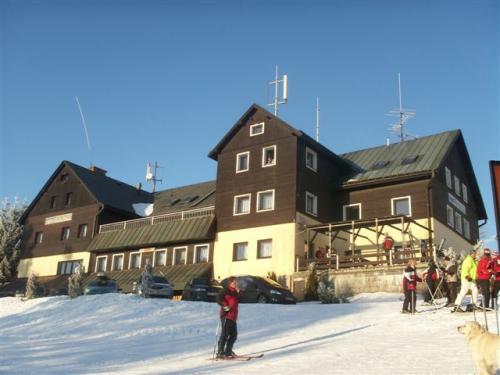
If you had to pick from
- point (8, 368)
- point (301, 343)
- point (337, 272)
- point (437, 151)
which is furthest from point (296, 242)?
point (8, 368)

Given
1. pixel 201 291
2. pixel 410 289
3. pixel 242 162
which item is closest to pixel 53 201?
pixel 242 162

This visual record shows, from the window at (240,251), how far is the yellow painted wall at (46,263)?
12.6 m

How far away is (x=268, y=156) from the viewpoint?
1403 inches

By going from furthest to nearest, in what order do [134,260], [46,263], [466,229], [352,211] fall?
[46,263]
[134,260]
[466,229]
[352,211]

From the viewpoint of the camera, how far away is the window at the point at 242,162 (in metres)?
36.3

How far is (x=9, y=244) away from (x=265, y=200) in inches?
915

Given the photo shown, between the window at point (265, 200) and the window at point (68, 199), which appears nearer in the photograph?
the window at point (265, 200)

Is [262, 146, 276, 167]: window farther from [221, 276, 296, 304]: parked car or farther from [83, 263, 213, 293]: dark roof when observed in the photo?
[221, 276, 296, 304]: parked car

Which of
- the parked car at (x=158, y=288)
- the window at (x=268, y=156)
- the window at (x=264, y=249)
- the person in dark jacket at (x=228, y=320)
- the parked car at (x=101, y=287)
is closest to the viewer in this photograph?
the person in dark jacket at (x=228, y=320)

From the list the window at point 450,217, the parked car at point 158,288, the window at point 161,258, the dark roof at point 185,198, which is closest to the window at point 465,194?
the window at point 450,217

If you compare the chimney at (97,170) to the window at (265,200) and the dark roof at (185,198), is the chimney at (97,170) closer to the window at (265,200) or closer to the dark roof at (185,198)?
the dark roof at (185,198)

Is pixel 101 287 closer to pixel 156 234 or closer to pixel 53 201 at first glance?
pixel 156 234

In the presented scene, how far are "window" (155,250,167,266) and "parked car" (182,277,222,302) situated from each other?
36.0 ft

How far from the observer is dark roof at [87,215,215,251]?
35.8 meters
